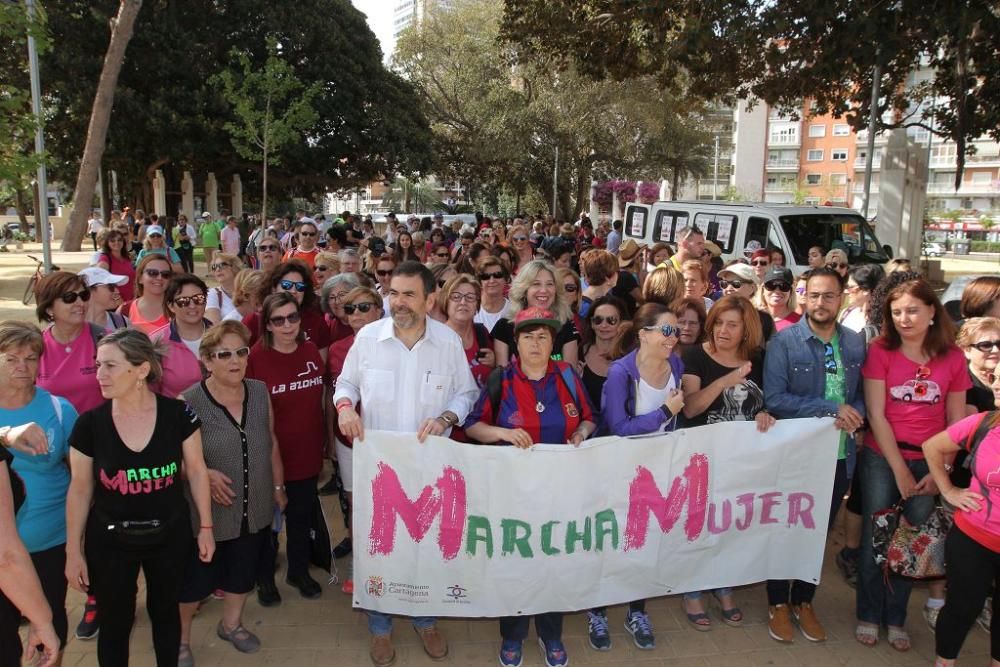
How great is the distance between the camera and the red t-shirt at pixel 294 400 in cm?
400

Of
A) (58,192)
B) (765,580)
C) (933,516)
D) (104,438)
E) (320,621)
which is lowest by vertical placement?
(320,621)

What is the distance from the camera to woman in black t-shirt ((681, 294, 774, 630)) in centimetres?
392

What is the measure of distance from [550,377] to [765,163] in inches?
3365

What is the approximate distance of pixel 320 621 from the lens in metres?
4.11

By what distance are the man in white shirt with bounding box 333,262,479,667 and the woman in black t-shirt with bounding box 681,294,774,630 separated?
4.08 ft

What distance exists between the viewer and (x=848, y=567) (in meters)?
4.70

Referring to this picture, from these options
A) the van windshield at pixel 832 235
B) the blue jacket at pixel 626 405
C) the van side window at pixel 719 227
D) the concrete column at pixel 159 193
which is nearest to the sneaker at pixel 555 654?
the blue jacket at pixel 626 405

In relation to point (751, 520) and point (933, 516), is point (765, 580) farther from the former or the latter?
point (933, 516)

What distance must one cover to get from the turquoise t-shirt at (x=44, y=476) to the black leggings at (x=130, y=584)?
0.72 feet

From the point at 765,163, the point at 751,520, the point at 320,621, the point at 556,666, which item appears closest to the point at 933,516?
the point at 751,520

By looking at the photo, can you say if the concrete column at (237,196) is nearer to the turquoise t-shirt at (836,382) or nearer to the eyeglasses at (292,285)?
the eyeglasses at (292,285)

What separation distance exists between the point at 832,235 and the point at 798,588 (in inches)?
364

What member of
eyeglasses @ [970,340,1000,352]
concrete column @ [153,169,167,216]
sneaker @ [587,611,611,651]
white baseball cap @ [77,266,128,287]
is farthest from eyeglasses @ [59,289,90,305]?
concrete column @ [153,169,167,216]

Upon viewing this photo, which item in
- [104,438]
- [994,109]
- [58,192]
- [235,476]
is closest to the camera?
[104,438]
